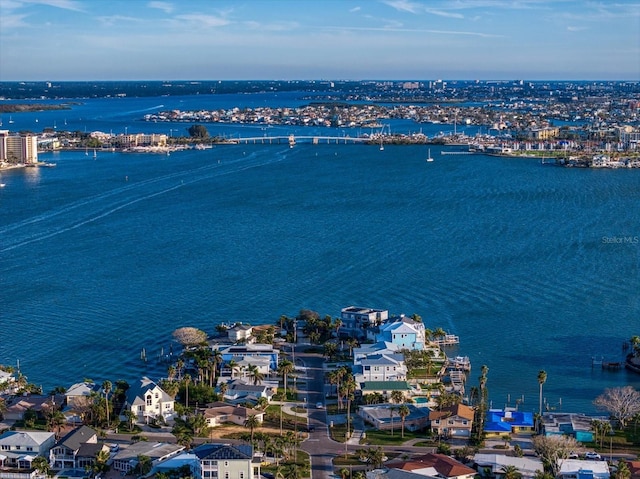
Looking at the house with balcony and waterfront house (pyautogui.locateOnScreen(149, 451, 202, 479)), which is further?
the house with balcony

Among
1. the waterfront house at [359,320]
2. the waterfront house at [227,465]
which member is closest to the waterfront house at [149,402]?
the waterfront house at [227,465]

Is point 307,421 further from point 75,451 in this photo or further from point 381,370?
point 75,451

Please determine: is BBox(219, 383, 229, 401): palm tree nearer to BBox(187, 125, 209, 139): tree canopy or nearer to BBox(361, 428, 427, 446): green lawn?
BBox(361, 428, 427, 446): green lawn

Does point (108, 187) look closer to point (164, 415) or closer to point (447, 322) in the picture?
point (447, 322)

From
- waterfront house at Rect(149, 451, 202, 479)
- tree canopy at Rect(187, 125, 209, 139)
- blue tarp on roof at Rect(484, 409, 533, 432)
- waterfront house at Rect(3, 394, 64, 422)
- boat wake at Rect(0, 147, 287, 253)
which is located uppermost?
tree canopy at Rect(187, 125, 209, 139)

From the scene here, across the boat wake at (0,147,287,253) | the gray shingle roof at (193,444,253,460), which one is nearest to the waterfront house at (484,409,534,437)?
the gray shingle roof at (193,444,253,460)

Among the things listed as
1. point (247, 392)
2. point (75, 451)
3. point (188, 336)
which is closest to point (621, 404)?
point (247, 392)
